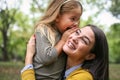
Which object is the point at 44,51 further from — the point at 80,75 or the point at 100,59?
the point at 100,59

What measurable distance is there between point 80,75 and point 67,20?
54 cm

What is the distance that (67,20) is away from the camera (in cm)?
275

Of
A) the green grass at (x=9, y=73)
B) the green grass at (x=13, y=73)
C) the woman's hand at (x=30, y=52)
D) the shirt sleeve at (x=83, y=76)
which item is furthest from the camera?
the green grass at (x=13, y=73)

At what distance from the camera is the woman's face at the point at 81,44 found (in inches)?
98.7

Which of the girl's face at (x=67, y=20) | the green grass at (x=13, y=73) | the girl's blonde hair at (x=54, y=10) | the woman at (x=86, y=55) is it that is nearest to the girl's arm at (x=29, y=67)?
the woman at (x=86, y=55)

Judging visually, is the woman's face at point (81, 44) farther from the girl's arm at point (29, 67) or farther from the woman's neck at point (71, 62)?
the girl's arm at point (29, 67)

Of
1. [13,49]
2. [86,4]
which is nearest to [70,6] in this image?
[86,4]

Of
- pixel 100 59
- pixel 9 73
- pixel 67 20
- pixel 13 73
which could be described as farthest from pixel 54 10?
pixel 9 73

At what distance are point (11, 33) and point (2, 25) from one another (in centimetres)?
855

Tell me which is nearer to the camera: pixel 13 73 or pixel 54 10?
pixel 54 10

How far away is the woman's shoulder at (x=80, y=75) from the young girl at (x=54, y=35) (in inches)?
7.1

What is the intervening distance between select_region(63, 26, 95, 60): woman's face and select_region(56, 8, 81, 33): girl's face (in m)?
0.20

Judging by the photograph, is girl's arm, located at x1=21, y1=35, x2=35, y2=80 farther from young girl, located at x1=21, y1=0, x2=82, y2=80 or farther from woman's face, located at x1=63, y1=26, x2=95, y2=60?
woman's face, located at x1=63, y1=26, x2=95, y2=60

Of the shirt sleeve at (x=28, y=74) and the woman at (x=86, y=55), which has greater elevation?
the woman at (x=86, y=55)
